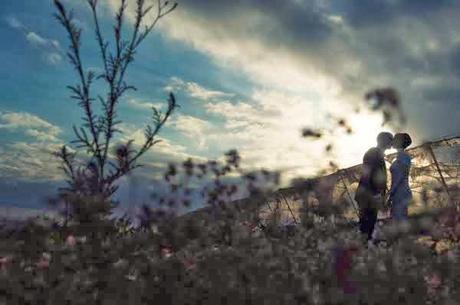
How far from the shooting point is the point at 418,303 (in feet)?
11.8

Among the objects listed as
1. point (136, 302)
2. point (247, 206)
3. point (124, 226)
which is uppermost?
point (247, 206)

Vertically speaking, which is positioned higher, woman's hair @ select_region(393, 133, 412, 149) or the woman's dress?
woman's hair @ select_region(393, 133, 412, 149)

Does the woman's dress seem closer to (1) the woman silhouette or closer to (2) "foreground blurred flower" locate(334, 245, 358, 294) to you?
(1) the woman silhouette

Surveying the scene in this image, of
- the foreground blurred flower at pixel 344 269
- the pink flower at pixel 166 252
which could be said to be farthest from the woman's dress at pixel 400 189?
the foreground blurred flower at pixel 344 269

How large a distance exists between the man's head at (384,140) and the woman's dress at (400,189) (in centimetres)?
25

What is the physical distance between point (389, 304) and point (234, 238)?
66.5 inches

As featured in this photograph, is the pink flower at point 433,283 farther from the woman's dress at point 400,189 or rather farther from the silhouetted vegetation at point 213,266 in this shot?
the woman's dress at point 400,189

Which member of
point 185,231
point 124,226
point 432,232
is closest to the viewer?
point 432,232

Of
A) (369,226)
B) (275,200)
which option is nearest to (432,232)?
(369,226)

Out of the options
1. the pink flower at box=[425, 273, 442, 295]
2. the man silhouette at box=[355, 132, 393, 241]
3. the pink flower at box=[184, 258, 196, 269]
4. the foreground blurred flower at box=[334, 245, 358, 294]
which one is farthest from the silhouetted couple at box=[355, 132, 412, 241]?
the foreground blurred flower at box=[334, 245, 358, 294]

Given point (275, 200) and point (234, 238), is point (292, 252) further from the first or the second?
point (275, 200)

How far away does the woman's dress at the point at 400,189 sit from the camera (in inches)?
443

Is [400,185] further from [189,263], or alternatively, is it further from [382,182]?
[189,263]

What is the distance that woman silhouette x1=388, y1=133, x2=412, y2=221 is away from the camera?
1123 cm
